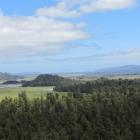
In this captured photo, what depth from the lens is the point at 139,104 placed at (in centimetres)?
16875

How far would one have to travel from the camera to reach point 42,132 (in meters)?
140

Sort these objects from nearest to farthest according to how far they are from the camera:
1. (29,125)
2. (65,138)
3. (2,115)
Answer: (65,138) < (29,125) < (2,115)

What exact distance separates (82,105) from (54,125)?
2060cm

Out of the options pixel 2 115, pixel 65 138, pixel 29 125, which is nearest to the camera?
pixel 65 138

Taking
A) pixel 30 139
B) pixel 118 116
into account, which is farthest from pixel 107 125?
pixel 30 139

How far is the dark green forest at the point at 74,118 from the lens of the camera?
142 meters

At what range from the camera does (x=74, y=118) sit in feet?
507

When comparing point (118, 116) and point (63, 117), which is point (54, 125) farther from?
point (118, 116)

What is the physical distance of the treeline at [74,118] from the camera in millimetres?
142000

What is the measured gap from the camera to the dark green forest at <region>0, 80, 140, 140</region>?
466 ft

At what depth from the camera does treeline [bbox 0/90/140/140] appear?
142 meters

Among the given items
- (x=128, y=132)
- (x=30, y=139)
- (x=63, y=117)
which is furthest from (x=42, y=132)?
(x=128, y=132)

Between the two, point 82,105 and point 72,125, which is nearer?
point 72,125

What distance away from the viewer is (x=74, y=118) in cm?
15462
